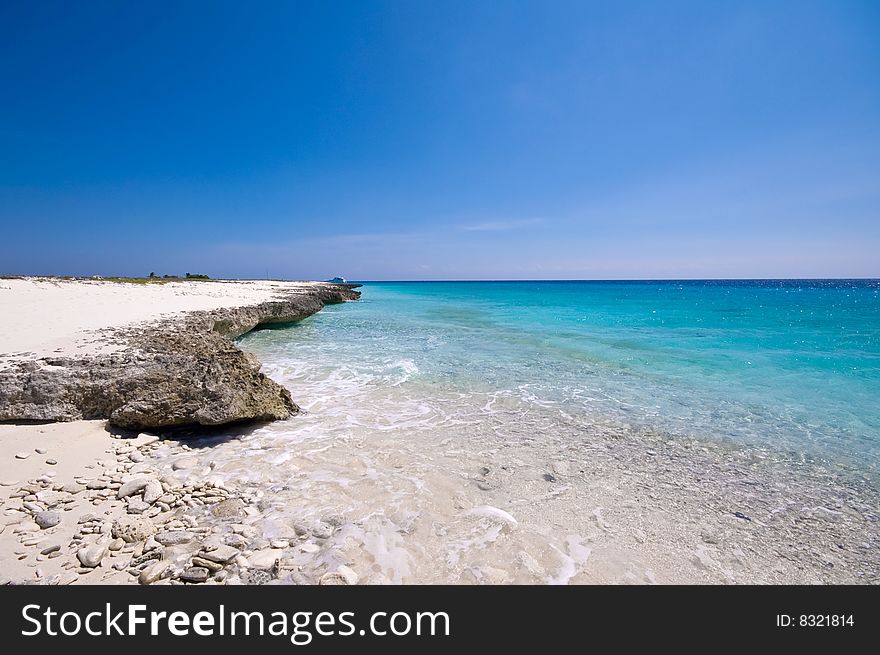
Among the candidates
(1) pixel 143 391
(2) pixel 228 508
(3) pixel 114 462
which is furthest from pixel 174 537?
(1) pixel 143 391

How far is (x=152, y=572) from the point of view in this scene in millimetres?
2902

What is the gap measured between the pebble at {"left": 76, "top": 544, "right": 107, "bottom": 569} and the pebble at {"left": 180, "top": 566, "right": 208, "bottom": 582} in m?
0.80

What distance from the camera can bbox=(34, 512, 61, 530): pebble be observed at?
339cm

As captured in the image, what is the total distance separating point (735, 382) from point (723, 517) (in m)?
8.50

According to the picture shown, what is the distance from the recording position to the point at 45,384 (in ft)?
18.3

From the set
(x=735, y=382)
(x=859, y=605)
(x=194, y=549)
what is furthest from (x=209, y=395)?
(x=735, y=382)

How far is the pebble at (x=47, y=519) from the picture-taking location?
11.1 ft

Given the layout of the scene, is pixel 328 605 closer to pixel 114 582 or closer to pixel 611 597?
pixel 114 582

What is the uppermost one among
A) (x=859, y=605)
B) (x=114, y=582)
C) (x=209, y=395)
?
(x=209, y=395)

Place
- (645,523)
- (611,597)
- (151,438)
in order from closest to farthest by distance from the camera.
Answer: (611,597) → (645,523) → (151,438)

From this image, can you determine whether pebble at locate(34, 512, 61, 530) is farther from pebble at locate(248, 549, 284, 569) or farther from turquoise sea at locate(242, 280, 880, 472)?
turquoise sea at locate(242, 280, 880, 472)

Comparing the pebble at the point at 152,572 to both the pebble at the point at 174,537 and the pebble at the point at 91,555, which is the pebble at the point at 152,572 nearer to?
the pebble at the point at 174,537

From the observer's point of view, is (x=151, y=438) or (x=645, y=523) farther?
(x=151, y=438)

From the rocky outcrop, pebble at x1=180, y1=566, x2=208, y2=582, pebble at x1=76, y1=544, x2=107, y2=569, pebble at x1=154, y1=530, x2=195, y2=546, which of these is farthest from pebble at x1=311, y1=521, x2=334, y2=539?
the rocky outcrop
